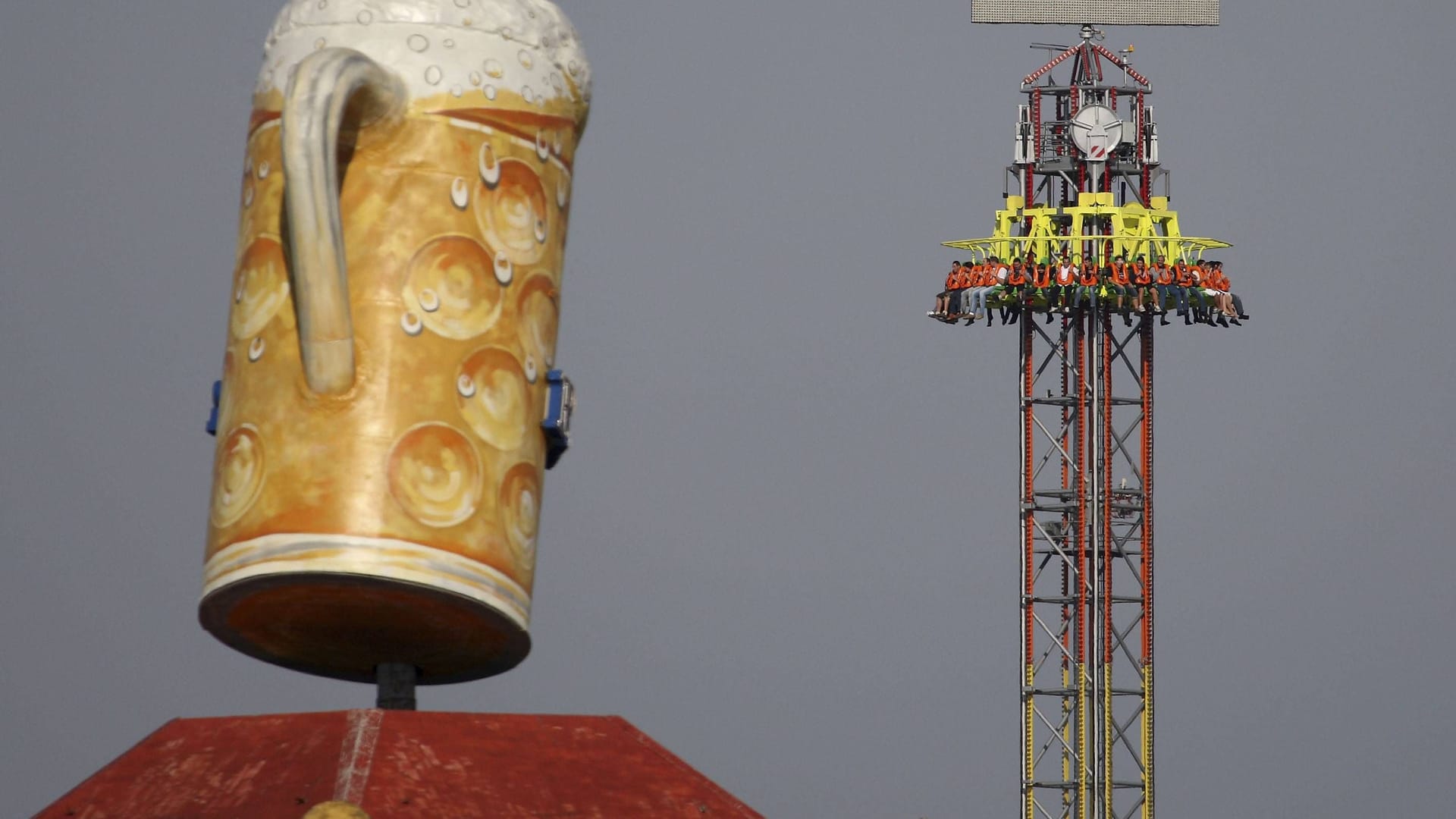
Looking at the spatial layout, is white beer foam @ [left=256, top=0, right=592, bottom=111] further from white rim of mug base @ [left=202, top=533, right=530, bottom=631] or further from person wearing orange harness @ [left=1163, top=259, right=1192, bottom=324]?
person wearing orange harness @ [left=1163, top=259, right=1192, bottom=324]

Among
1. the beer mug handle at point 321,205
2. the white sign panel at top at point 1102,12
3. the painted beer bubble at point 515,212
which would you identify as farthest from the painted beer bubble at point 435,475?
the white sign panel at top at point 1102,12

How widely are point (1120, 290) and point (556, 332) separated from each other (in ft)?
150

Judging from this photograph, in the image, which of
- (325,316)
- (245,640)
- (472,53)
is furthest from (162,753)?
(472,53)

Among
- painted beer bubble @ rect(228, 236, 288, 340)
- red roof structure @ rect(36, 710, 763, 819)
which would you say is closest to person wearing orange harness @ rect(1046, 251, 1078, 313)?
red roof structure @ rect(36, 710, 763, 819)

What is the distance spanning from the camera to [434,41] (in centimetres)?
3409

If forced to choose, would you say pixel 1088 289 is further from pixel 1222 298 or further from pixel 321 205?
pixel 321 205

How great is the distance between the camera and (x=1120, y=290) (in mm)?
79562

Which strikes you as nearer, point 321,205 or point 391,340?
point 321,205

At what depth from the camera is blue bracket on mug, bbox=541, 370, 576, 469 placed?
34594mm

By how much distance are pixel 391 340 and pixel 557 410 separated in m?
1.95

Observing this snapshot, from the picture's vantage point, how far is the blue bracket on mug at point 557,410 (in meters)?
34.6

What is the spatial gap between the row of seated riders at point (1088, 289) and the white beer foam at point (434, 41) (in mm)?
45607

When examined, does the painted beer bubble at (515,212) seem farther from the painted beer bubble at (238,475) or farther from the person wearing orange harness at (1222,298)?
the person wearing orange harness at (1222,298)

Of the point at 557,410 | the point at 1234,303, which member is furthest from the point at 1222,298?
the point at 557,410
